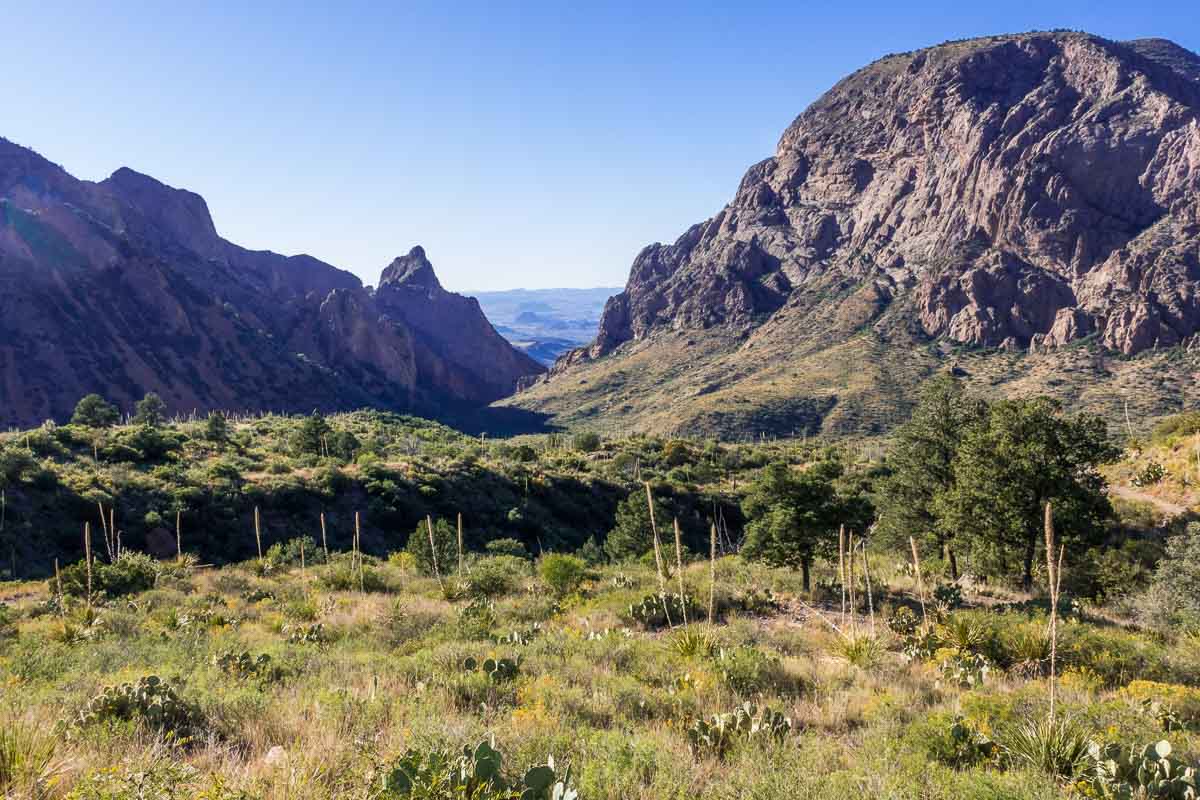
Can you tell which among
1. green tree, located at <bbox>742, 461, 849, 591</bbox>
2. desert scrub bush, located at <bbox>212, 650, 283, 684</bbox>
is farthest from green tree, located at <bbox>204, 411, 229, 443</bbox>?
desert scrub bush, located at <bbox>212, 650, 283, 684</bbox>

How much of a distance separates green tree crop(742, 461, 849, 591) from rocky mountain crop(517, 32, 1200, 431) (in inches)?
2642

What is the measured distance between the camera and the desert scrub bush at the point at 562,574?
579 inches

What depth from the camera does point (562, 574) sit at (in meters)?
15.0

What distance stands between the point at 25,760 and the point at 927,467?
874 inches

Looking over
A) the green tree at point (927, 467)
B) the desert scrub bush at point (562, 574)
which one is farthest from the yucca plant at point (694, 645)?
the green tree at point (927, 467)

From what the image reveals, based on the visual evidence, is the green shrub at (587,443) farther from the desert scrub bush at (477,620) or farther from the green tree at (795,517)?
the desert scrub bush at (477,620)

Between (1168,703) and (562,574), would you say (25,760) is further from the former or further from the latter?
(562,574)

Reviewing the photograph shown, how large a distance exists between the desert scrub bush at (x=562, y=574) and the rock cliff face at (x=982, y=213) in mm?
108302

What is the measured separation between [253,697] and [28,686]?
8.93 ft

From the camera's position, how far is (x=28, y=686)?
6.38 metres

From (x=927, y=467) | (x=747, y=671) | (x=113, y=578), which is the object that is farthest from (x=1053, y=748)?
(x=113, y=578)

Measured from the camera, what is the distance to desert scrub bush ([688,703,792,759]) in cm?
530

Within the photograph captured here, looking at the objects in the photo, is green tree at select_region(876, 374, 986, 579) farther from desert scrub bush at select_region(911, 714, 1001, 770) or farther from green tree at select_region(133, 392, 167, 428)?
green tree at select_region(133, 392, 167, 428)

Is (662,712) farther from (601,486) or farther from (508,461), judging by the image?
(508,461)
